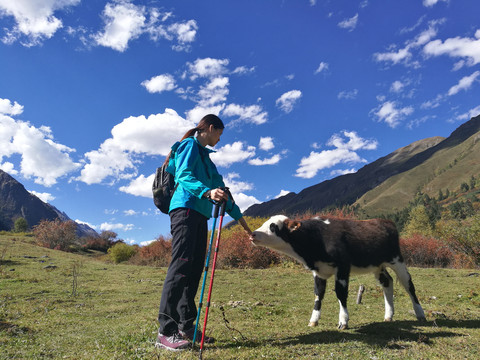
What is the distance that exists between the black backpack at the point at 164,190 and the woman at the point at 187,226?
0.11 metres

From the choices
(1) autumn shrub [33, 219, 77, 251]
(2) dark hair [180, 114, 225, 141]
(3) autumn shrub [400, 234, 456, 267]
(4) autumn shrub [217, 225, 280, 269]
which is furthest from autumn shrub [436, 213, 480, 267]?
(1) autumn shrub [33, 219, 77, 251]

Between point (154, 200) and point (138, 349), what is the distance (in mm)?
2046

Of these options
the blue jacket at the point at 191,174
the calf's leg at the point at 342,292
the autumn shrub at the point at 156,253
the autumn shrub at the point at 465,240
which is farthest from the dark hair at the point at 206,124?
the autumn shrub at the point at 156,253

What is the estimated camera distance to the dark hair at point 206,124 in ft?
16.4

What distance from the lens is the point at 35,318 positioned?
714 centimetres

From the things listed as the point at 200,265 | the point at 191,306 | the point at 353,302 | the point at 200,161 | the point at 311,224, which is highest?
the point at 200,161

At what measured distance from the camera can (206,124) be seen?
5.03 metres

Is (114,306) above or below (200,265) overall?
below

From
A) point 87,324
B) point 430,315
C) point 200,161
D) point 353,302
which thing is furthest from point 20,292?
point 430,315

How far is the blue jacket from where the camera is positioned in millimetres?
4215

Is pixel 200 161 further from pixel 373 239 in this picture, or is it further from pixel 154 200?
pixel 373 239

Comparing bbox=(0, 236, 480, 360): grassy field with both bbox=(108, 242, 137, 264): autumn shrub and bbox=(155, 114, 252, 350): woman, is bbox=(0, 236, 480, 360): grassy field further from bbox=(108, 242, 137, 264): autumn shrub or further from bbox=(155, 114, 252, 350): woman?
bbox=(108, 242, 137, 264): autumn shrub

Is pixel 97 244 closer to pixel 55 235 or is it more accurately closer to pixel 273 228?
pixel 55 235

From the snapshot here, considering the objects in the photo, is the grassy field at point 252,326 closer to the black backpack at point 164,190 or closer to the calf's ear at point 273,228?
the calf's ear at point 273,228
